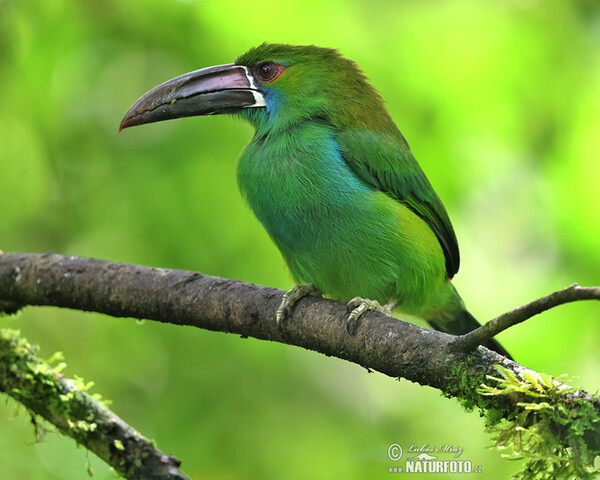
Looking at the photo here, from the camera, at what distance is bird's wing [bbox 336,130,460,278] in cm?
335

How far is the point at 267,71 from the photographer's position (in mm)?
3676

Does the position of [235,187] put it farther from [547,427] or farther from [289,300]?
[547,427]

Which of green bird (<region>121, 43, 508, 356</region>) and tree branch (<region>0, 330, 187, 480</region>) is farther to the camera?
green bird (<region>121, 43, 508, 356</region>)

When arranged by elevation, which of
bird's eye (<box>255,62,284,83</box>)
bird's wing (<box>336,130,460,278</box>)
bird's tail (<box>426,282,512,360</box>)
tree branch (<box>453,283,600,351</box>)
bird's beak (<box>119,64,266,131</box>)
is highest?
bird's eye (<box>255,62,284,83</box>)

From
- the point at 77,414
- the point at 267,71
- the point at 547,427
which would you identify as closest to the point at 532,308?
the point at 547,427

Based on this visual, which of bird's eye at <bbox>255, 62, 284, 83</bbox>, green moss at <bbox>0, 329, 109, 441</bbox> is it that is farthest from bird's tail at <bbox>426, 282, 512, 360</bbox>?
green moss at <bbox>0, 329, 109, 441</bbox>

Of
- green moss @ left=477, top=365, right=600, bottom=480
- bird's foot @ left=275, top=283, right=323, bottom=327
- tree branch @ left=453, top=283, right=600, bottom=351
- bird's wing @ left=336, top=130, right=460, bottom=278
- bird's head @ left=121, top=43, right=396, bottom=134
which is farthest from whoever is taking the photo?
bird's head @ left=121, top=43, right=396, bottom=134

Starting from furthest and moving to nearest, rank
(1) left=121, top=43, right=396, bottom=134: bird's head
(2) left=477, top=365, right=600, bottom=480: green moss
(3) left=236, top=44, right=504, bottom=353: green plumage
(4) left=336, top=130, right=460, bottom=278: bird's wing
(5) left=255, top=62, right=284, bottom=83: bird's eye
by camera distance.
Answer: (5) left=255, top=62, right=284, bottom=83: bird's eye
(1) left=121, top=43, right=396, bottom=134: bird's head
(4) left=336, top=130, right=460, bottom=278: bird's wing
(3) left=236, top=44, right=504, bottom=353: green plumage
(2) left=477, top=365, right=600, bottom=480: green moss

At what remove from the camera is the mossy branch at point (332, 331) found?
1.90m

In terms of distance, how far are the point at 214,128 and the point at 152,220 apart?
0.62m

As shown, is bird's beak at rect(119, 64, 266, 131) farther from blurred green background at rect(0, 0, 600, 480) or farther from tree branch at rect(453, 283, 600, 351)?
tree branch at rect(453, 283, 600, 351)

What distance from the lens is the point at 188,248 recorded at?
13.1 feet

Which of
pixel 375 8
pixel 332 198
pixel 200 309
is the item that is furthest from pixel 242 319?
pixel 375 8

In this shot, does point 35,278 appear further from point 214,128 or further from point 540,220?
point 540,220
